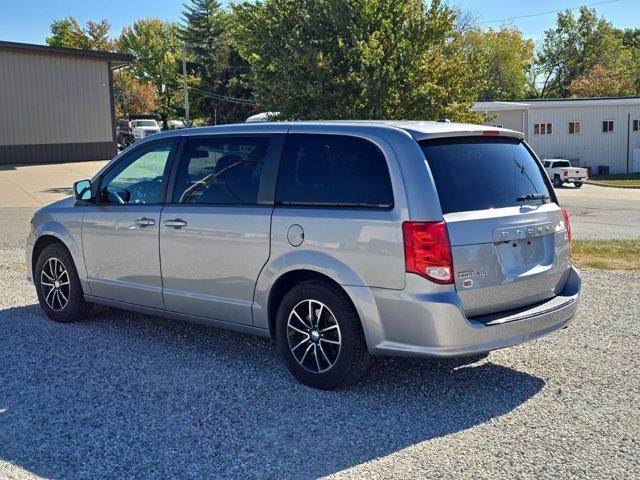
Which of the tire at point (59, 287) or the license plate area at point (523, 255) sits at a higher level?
the license plate area at point (523, 255)

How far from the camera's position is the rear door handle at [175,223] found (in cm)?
583

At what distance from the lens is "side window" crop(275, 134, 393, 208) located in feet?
16.0

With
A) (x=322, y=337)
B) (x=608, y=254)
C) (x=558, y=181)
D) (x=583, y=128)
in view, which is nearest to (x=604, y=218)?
(x=608, y=254)

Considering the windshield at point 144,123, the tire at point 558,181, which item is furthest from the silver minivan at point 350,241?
the windshield at point 144,123

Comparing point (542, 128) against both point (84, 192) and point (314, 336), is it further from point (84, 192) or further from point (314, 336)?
point (314, 336)

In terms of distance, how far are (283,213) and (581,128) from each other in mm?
50638

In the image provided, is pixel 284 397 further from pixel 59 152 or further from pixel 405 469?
pixel 59 152

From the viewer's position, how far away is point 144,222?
6121 millimetres

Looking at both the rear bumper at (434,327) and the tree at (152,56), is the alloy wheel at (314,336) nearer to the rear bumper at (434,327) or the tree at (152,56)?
the rear bumper at (434,327)

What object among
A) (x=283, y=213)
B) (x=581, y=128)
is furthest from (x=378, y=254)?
(x=581, y=128)

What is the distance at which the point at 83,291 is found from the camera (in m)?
6.80

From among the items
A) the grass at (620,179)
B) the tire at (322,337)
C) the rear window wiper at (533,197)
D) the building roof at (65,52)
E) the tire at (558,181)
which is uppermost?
the building roof at (65,52)

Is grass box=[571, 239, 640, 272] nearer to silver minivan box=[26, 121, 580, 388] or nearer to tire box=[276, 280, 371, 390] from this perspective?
silver minivan box=[26, 121, 580, 388]

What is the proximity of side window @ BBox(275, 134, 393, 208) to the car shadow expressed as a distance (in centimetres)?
132
